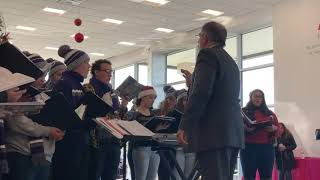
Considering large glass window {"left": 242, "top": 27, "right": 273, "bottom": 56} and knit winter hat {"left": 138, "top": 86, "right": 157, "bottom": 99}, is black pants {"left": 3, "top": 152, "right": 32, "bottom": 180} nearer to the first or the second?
knit winter hat {"left": 138, "top": 86, "right": 157, "bottom": 99}

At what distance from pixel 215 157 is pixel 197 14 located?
728 cm

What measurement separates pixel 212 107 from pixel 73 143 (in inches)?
41.4

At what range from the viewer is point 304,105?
750 cm

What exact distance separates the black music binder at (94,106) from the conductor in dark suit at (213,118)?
2.29ft

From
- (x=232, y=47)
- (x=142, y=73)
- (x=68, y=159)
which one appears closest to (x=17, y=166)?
(x=68, y=159)

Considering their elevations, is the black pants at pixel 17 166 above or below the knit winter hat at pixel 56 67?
below

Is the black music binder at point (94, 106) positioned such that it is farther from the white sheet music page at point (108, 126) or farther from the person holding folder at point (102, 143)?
the person holding folder at point (102, 143)

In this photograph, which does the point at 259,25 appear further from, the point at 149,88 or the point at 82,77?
the point at 82,77

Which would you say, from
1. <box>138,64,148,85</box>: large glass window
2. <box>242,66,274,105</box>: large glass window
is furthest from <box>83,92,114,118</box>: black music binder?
<box>138,64,148,85</box>: large glass window

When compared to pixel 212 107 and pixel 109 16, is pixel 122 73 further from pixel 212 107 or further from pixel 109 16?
pixel 212 107

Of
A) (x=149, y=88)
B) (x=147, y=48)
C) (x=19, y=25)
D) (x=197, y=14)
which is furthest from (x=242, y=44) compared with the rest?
(x=149, y=88)

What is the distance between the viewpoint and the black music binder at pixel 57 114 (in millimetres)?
2570

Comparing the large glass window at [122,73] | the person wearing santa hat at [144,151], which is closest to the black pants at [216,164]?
the person wearing santa hat at [144,151]

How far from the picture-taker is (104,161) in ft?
11.9
